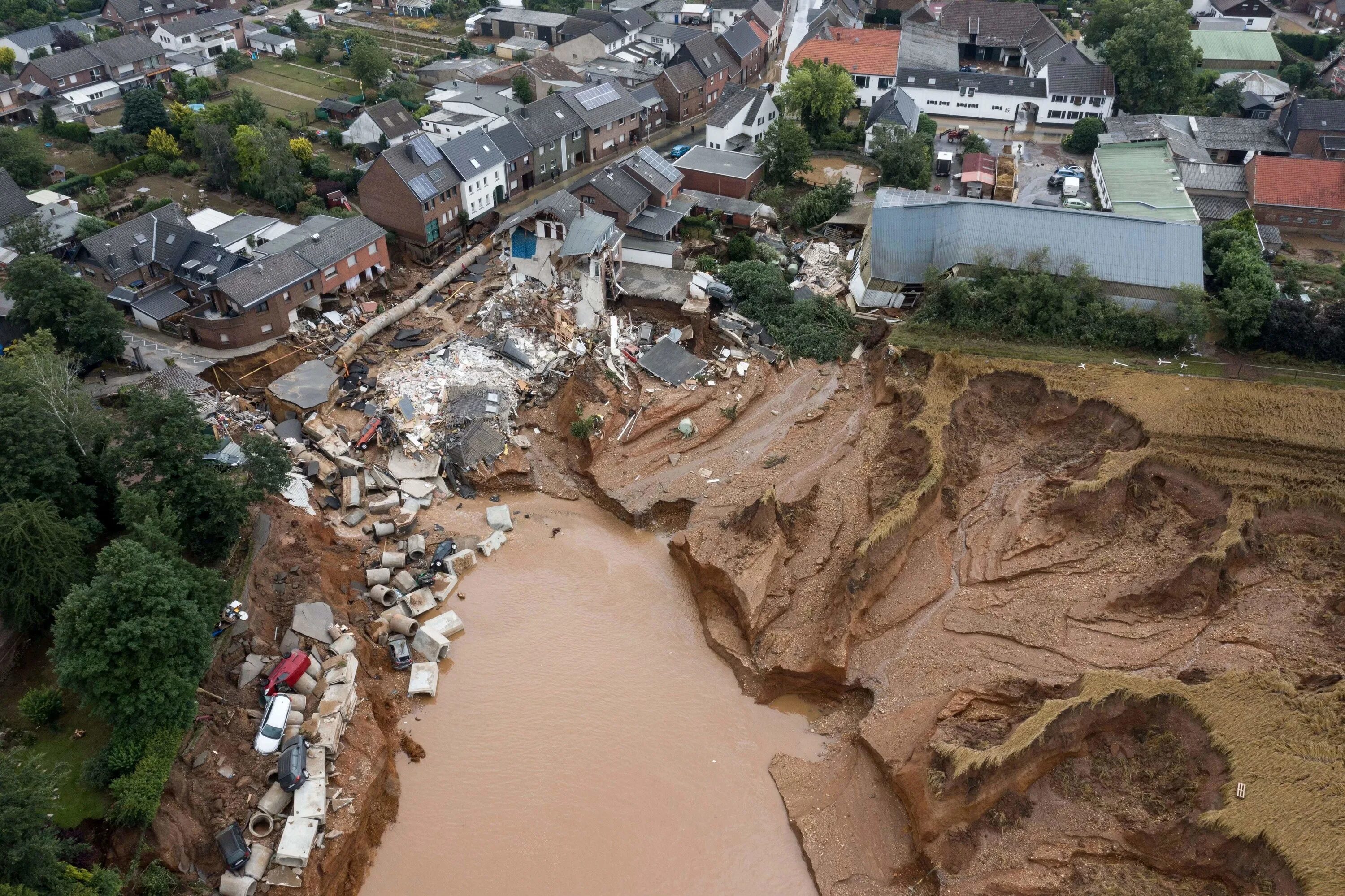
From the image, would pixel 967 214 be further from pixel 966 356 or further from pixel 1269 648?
pixel 1269 648

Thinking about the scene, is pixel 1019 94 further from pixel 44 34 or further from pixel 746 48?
pixel 44 34

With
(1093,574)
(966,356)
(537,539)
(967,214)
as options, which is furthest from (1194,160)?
(537,539)

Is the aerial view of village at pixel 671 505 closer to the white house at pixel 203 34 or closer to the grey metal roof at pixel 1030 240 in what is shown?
the grey metal roof at pixel 1030 240

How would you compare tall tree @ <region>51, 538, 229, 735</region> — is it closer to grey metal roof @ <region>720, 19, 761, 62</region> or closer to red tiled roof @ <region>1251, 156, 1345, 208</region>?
red tiled roof @ <region>1251, 156, 1345, 208</region>

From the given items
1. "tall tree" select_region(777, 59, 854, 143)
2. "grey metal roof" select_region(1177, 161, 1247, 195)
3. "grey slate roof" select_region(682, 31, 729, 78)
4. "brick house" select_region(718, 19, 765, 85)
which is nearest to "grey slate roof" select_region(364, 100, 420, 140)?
"grey slate roof" select_region(682, 31, 729, 78)

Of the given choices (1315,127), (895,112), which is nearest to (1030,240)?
(895,112)

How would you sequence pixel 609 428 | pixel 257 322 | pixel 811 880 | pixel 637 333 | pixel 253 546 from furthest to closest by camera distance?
1. pixel 637 333
2. pixel 257 322
3. pixel 609 428
4. pixel 253 546
5. pixel 811 880
